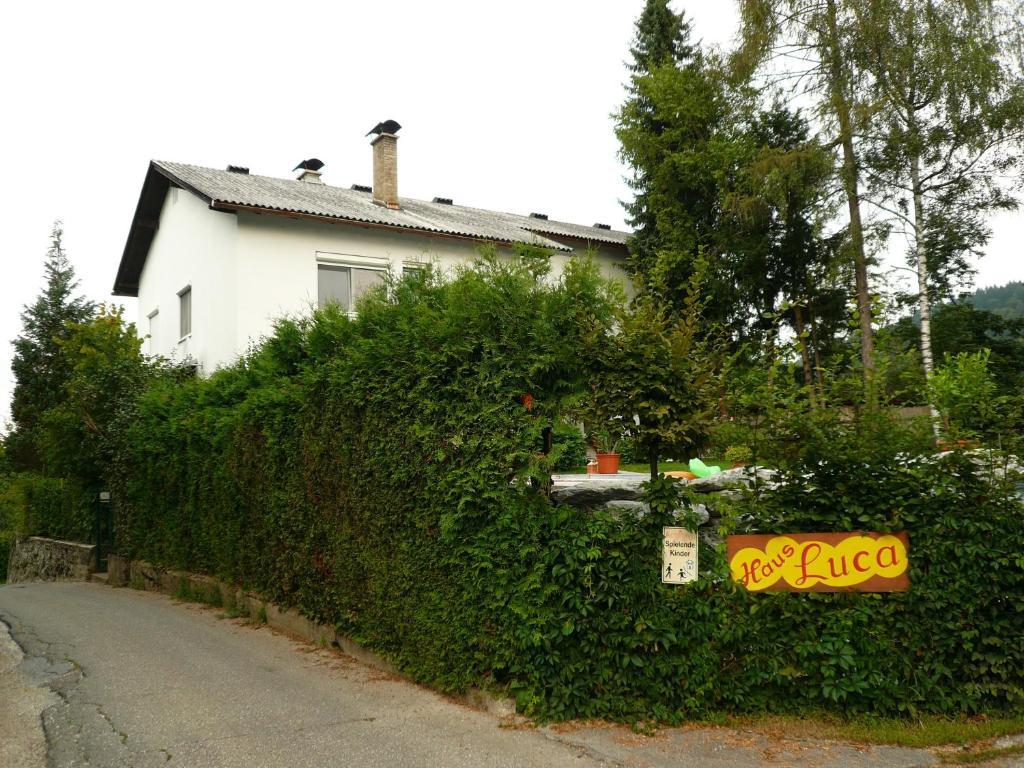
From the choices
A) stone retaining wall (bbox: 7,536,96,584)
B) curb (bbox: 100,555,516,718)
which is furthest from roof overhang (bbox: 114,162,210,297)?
curb (bbox: 100,555,516,718)

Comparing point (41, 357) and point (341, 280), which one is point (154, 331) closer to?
point (341, 280)

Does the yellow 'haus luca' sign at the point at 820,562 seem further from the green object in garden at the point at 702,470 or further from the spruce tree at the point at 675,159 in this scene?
the spruce tree at the point at 675,159

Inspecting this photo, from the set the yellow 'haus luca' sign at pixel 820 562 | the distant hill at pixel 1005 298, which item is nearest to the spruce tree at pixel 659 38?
the distant hill at pixel 1005 298

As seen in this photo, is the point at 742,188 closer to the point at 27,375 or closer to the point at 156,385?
the point at 156,385

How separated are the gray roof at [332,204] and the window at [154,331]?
4587mm

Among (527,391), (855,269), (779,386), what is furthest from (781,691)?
(855,269)

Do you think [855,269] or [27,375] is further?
[27,375]

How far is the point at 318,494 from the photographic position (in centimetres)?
826

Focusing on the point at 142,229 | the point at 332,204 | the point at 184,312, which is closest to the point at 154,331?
the point at 142,229

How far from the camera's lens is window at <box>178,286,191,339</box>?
64.6ft

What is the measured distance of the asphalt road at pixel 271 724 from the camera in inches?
196

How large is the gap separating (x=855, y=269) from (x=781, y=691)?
16.5m

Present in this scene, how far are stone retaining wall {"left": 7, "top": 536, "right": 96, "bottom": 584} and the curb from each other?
228cm

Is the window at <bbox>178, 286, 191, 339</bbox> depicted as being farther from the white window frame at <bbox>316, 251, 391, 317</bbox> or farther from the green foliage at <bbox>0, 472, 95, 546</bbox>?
the green foliage at <bbox>0, 472, 95, 546</bbox>
